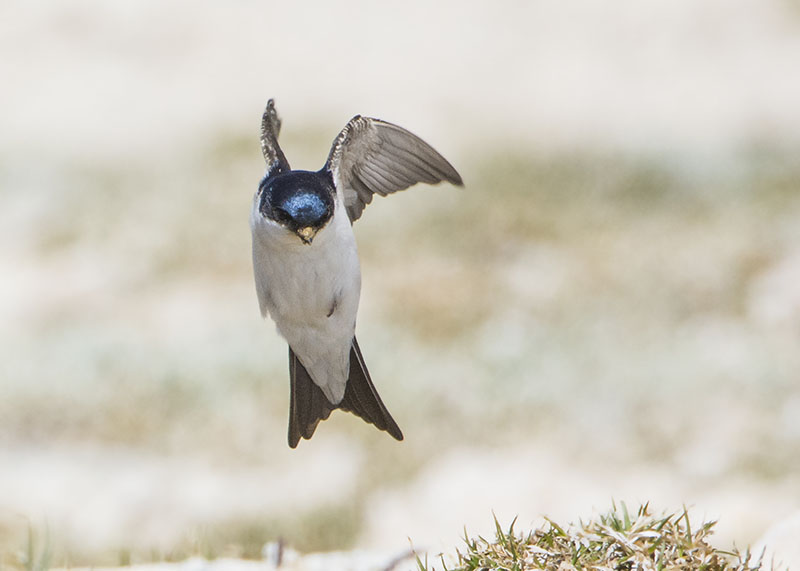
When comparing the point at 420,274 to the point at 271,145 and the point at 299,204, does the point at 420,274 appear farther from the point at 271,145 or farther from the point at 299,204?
the point at 299,204

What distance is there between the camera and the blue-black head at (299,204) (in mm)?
3049

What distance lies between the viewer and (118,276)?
11.1 m

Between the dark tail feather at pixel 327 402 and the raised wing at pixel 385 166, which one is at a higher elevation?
the raised wing at pixel 385 166

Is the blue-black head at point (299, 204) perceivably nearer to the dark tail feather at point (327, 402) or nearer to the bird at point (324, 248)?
the bird at point (324, 248)

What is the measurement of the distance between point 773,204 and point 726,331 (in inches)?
91.3

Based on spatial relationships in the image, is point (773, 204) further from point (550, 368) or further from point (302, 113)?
point (302, 113)

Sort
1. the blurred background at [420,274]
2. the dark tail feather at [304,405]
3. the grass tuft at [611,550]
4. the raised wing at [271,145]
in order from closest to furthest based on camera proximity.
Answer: the raised wing at [271,145]
the grass tuft at [611,550]
the dark tail feather at [304,405]
the blurred background at [420,274]

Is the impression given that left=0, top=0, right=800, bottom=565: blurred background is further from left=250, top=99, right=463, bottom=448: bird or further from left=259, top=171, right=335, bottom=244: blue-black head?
left=259, top=171, right=335, bottom=244: blue-black head

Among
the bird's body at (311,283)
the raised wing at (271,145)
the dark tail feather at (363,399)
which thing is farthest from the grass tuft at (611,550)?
the raised wing at (271,145)

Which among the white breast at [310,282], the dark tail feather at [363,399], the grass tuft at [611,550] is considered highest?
the white breast at [310,282]

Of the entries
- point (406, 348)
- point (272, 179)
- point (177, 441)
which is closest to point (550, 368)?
point (406, 348)

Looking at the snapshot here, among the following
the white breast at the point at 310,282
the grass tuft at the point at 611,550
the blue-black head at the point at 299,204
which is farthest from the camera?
the grass tuft at the point at 611,550

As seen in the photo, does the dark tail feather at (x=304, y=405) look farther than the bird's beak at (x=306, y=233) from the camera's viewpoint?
Yes

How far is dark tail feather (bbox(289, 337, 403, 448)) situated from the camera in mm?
3648
